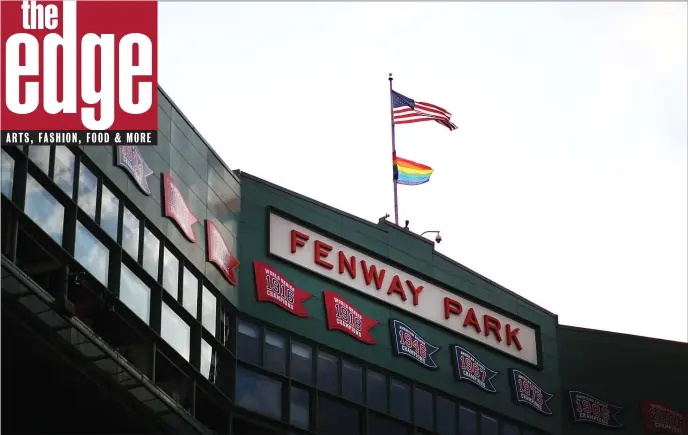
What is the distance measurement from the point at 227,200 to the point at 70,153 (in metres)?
8.44

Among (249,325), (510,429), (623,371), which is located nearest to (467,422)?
(510,429)

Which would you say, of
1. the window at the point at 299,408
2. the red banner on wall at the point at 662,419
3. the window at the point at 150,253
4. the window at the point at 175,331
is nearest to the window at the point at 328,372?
the window at the point at 299,408

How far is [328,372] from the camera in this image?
39.5 m

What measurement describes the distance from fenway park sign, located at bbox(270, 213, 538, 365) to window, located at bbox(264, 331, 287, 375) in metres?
2.67

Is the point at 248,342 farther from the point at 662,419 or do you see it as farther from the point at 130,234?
the point at 662,419

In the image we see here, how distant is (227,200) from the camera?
38250 mm

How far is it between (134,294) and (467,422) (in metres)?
16.3

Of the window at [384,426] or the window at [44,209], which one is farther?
the window at [384,426]

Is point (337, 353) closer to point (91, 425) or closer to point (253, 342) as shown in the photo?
point (253, 342)

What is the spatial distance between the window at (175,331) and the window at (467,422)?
41.8 feet

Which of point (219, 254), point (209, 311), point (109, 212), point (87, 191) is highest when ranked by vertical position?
point (219, 254)

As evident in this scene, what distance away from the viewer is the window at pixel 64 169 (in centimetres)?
2978

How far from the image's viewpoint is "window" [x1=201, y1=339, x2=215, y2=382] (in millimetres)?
35500

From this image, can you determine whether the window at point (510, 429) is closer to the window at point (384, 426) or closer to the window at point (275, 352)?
the window at point (384, 426)
